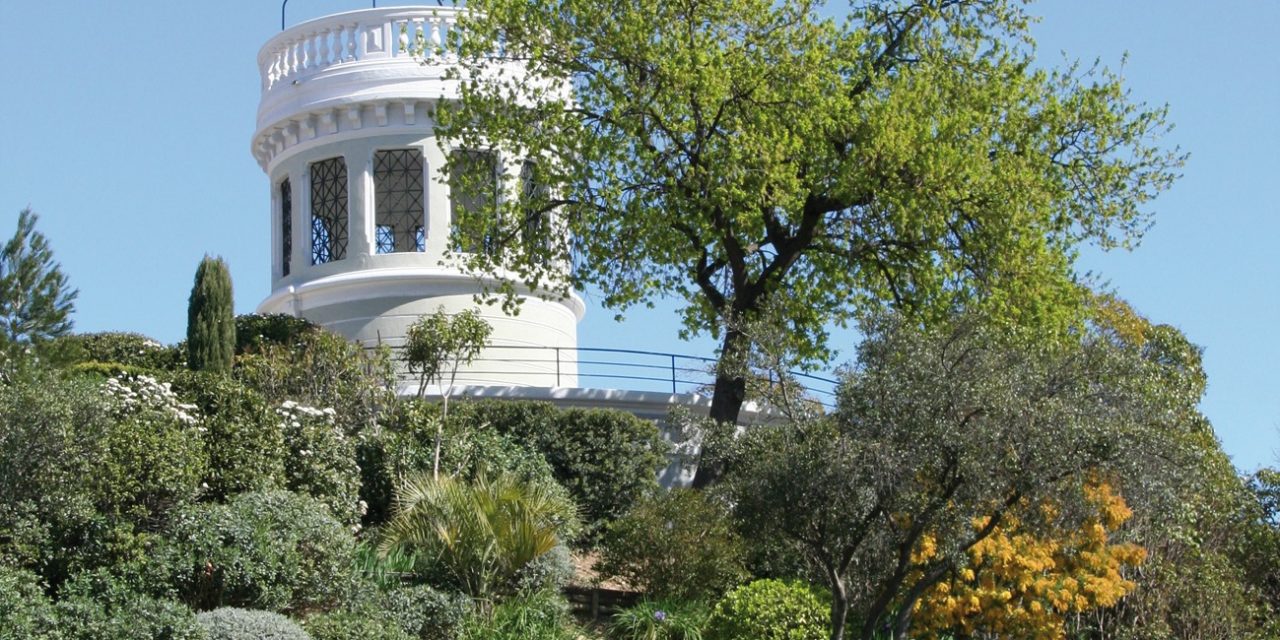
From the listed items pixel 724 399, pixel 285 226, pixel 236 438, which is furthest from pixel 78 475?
pixel 285 226

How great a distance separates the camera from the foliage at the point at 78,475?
18688 mm

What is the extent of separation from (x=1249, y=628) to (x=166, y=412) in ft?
44.8

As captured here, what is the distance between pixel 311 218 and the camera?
3419cm

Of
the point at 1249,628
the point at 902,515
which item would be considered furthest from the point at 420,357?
the point at 1249,628

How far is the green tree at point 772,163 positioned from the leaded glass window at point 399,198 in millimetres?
5671

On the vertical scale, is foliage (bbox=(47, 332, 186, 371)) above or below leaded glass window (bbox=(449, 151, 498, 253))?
below

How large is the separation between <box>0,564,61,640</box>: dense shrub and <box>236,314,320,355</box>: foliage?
10.7 meters

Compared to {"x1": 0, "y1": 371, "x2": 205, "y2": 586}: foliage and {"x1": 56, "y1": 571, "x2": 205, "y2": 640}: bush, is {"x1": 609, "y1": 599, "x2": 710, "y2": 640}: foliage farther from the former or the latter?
{"x1": 56, "y1": 571, "x2": 205, "y2": 640}: bush

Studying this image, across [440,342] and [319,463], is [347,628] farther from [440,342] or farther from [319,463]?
[440,342]

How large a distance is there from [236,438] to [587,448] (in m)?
5.74

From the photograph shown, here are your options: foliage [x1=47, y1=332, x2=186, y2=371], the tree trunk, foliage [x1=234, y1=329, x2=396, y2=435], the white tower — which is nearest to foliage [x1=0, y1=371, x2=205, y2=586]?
foliage [x1=234, y1=329, x2=396, y2=435]

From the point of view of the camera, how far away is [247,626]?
59.2 feet

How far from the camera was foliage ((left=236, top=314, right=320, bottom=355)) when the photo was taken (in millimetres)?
29031

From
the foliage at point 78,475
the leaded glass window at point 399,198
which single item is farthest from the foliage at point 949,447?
the leaded glass window at point 399,198
